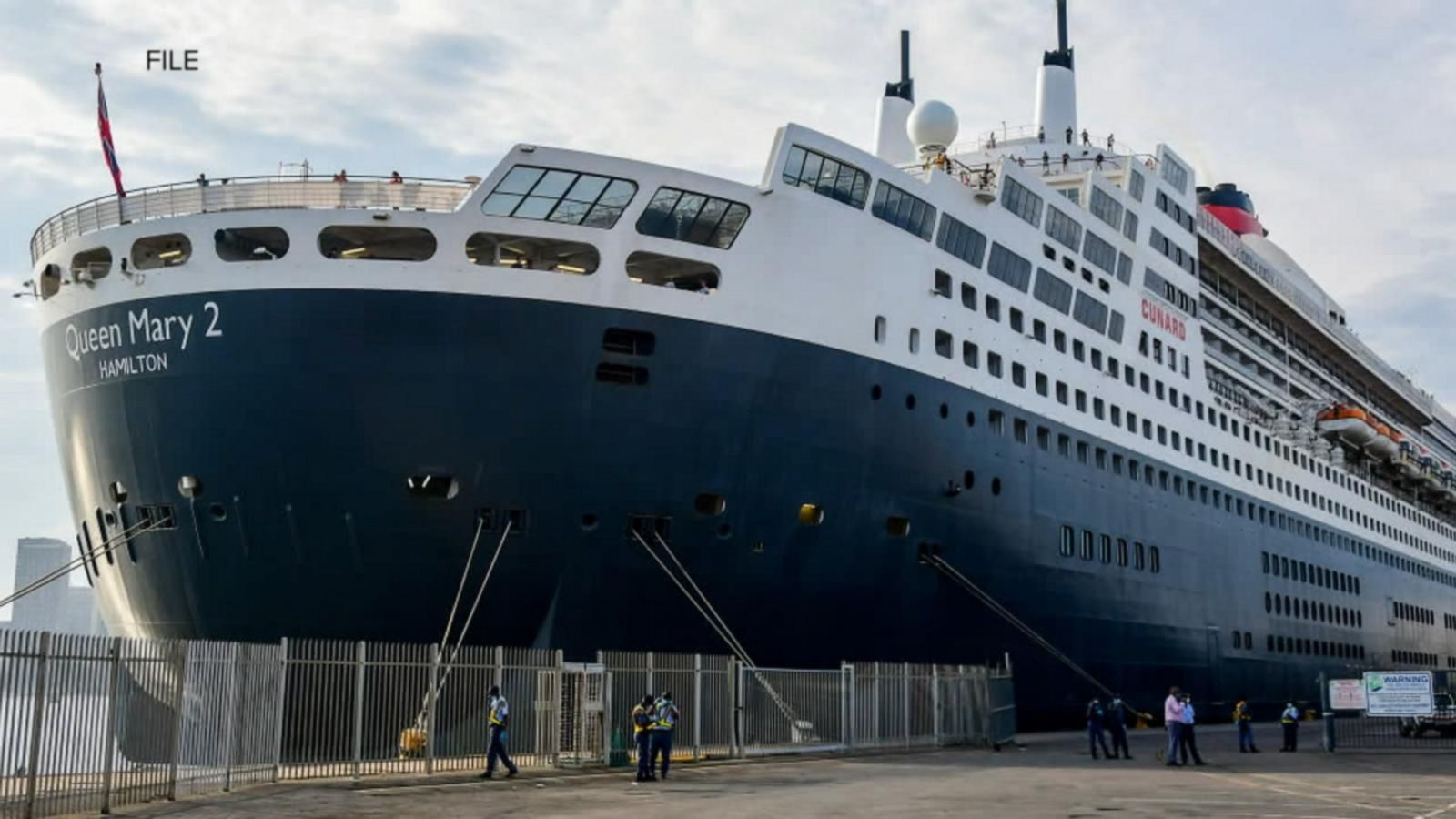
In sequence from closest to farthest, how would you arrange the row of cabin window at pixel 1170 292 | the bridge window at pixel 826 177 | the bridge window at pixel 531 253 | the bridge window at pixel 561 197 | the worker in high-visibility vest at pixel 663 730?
the worker in high-visibility vest at pixel 663 730 → the bridge window at pixel 561 197 → the bridge window at pixel 531 253 → the bridge window at pixel 826 177 → the row of cabin window at pixel 1170 292

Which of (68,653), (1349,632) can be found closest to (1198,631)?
(1349,632)

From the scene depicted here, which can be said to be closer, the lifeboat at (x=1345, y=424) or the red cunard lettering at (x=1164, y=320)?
the red cunard lettering at (x=1164, y=320)

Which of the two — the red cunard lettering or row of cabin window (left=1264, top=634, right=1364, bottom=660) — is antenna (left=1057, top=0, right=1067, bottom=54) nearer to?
the red cunard lettering

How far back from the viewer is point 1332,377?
54.4 metres

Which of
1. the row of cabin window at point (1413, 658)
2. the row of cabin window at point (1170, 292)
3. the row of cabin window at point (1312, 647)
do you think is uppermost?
the row of cabin window at point (1170, 292)

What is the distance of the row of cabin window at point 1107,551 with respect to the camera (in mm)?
30172

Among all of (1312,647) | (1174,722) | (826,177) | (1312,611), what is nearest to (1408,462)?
(1312,611)

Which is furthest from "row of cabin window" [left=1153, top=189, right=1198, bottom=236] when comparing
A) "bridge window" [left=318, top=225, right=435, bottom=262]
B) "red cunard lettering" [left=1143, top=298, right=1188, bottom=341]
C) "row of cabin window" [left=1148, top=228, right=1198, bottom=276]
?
"bridge window" [left=318, top=225, right=435, bottom=262]

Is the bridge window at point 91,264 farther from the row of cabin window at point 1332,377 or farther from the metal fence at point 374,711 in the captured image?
the row of cabin window at point 1332,377

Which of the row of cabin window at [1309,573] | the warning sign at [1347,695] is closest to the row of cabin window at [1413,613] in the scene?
the row of cabin window at [1309,573]

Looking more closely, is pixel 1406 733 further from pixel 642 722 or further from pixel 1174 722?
pixel 642 722

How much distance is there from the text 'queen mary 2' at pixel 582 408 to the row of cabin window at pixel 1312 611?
13.3 m

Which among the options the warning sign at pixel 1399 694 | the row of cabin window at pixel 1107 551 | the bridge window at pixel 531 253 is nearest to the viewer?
the bridge window at pixel 531 253

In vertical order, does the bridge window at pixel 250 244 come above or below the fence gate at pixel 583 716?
above
